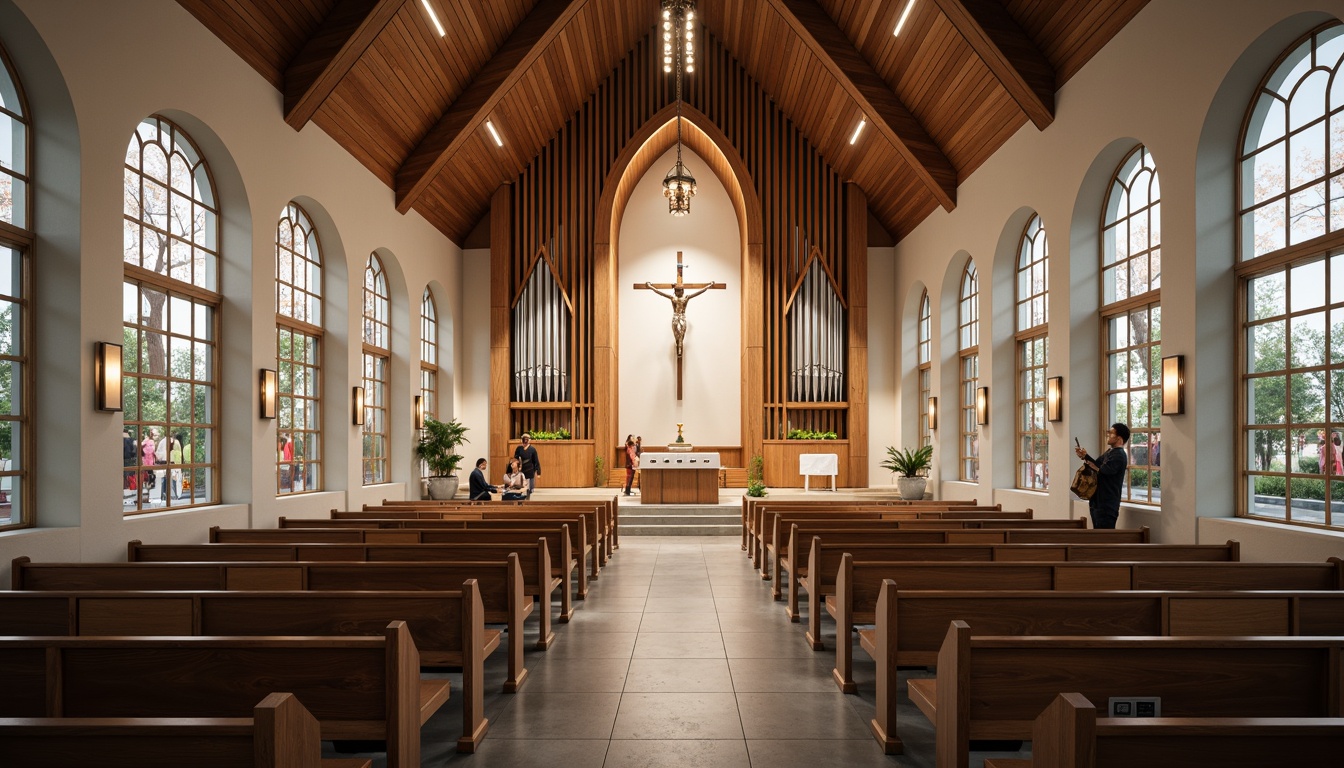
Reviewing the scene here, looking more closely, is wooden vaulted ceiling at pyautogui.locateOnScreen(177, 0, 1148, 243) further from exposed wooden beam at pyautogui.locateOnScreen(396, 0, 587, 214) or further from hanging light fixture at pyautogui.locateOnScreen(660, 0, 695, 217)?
hanging light fixture at pyautogui.locateOnScreen(660, 0, 695, 217)

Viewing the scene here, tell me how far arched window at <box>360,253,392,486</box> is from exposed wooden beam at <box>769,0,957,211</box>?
20.2 feet

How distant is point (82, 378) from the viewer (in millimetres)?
5883

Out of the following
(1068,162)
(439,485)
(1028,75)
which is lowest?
(439,485)

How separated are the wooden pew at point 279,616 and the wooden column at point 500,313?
11.6 m

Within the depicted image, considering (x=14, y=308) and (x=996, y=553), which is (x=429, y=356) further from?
(x=996, y=553)

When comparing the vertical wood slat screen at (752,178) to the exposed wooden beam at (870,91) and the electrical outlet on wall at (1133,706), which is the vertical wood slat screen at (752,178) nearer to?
the exposed wooden beam at (870,91)

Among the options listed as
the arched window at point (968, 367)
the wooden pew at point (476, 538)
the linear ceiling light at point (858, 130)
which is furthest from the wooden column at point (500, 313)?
the wooden pew at point (476, 538)

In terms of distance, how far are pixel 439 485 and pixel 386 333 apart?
2.26m

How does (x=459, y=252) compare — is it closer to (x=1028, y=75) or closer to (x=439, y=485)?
(x=439, y=485)

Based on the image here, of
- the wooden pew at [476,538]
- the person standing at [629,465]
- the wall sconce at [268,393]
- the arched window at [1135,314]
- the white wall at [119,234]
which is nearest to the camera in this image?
the white wall at [119,234]

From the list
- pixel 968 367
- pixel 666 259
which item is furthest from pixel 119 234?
pixel 666 259

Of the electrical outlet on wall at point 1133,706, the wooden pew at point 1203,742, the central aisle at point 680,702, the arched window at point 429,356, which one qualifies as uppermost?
the arched window at point 429,356

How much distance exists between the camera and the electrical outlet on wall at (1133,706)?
2818mm

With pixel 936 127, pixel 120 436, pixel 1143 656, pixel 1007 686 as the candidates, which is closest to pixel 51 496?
pixel 120 436
